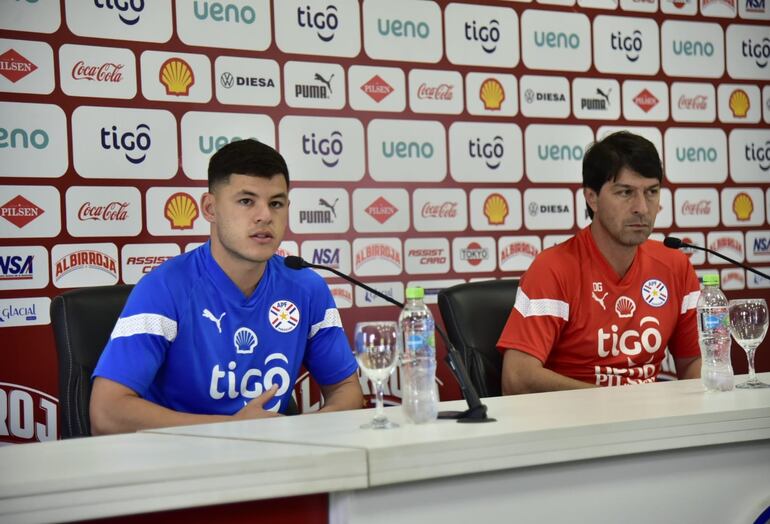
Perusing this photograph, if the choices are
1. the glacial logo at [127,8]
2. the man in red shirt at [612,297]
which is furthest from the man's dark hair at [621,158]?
the glacial logo at [127,8]

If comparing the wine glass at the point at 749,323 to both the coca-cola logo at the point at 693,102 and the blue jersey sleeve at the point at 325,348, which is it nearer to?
the blue jersey sleeve at the point at 325,348

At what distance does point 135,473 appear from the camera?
3.49ft

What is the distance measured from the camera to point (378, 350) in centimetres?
145

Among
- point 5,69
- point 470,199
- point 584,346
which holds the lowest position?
point 584,346

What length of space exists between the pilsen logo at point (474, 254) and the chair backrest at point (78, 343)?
5.84 feet

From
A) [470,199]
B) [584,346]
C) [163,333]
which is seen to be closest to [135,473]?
[163,333]

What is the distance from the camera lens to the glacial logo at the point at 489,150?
3.68 m

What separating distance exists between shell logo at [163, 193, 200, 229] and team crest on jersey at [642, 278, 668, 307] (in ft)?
5.10

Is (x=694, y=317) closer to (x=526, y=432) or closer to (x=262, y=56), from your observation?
A: (x=526, y=432)

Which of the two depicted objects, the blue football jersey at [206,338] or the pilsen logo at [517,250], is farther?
the pilsen logo at [517,250]

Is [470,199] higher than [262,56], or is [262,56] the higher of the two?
[262,56]

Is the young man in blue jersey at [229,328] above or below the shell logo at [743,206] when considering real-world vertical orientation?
below

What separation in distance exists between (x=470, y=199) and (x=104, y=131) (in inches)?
56.3

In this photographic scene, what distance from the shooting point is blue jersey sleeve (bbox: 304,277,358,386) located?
2.28 metres
